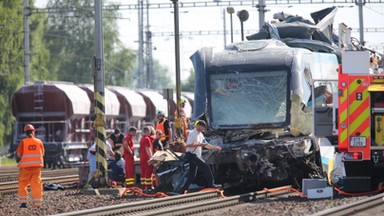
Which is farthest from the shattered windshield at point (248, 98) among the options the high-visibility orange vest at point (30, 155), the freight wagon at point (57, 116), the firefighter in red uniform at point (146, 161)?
the freight wagon at point (57, 116)

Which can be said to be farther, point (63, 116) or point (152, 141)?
point (63, 116)

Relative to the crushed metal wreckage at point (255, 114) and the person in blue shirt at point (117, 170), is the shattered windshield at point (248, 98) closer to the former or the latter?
the crushed metal wreckage at point (255, 114)

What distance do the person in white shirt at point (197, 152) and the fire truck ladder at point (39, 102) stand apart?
20.6 metres

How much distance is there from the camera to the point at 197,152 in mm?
21438

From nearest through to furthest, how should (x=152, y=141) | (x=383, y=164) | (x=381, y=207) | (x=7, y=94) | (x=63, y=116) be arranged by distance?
(x=381, y=207), (x=383, y=164), (x=152, y=141), (x=63, y=116), (x=7, y=94)

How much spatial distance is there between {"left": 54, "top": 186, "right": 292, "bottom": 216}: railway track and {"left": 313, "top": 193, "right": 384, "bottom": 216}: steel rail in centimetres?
239

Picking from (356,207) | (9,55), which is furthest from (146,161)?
(9,55)

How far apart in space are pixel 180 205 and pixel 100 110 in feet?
18.9

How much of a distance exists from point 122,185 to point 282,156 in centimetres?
527

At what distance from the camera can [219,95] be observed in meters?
22.2

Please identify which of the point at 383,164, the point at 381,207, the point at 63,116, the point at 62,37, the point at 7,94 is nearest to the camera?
the point at 381,207

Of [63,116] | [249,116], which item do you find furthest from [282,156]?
[63,116]

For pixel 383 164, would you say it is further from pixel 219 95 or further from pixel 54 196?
pixel 54 196

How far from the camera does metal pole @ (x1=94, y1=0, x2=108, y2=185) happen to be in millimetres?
24203
